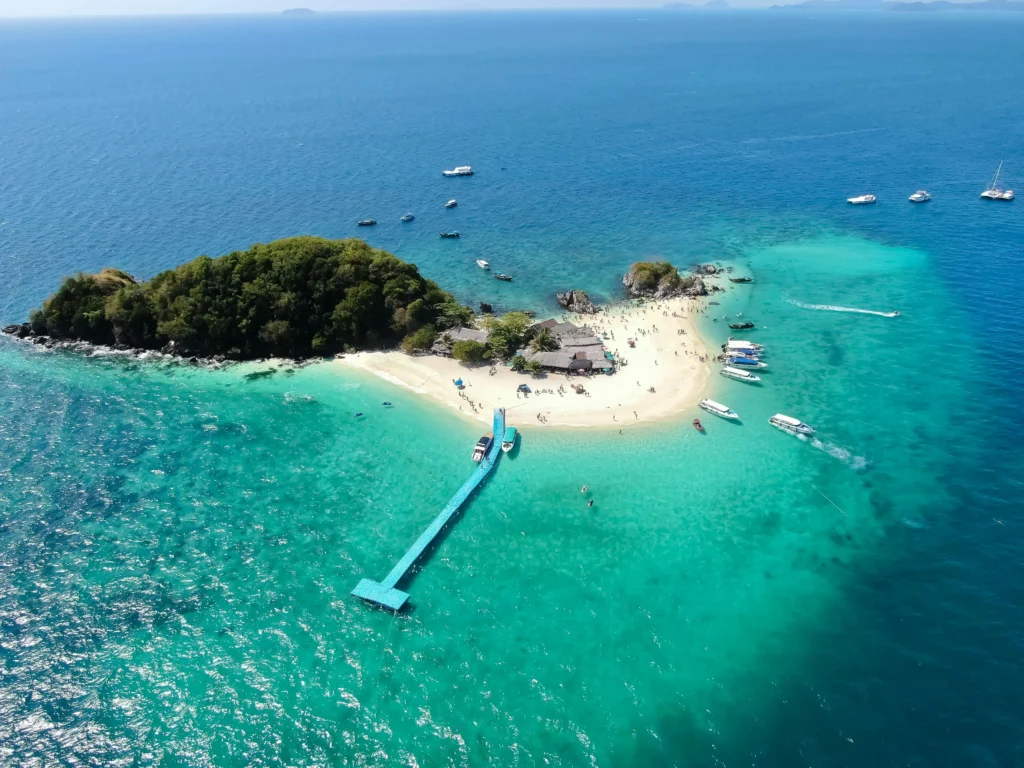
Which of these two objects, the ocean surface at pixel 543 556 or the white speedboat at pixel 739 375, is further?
the white speedboat at pixel 739 375

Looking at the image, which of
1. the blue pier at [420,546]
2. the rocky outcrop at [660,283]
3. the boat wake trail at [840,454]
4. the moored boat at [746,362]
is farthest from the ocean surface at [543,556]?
the rocky outcrop at [660,283]

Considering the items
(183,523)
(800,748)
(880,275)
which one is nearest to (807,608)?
(800,748)

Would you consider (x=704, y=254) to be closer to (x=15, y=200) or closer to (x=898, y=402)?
(x=898, y=402)

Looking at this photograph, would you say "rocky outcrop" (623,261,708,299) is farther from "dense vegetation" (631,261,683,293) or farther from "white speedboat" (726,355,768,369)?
"white speedboat" (726,355,768,369)

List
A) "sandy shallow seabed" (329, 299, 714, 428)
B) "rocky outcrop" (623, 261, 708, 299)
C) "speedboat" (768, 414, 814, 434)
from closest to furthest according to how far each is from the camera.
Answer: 1. "speedboat" (768, 414, 814, 434)
2. "sandy shallow seabed" (329, 299, 714, 428)
3. "rocky outcrop" (623, 261, 708, 299)

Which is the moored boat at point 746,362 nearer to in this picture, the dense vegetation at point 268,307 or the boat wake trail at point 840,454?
the boat wake trail at point 840,454

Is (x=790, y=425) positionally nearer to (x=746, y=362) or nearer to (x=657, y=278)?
(x=746, y=362)

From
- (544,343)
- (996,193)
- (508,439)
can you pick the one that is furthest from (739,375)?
(996,193)

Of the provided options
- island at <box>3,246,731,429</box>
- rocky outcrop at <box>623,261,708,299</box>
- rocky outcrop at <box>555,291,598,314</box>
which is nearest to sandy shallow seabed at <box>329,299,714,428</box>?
island at <box>3,246,731,429</box>
